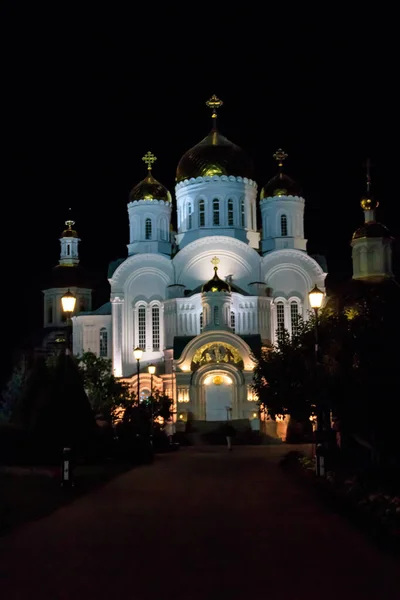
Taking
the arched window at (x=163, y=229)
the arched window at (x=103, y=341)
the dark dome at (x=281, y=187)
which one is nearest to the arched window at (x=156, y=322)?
the arched window at (x=103, y=341)

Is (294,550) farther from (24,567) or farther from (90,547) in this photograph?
(24,567)

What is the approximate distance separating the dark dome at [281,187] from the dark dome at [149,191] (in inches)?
247

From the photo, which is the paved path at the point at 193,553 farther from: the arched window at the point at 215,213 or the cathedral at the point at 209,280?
the arched window at the point at 215,213

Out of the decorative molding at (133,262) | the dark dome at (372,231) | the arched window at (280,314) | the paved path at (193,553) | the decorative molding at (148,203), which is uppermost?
the decorative molding at (148,203)

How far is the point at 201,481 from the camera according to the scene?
22109 mm

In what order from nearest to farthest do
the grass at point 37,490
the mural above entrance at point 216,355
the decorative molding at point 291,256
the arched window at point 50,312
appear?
1. the grass at point 37,490
2. the mural above entrance at point 216,355
3. the decorative molding at point 291,256
4. the arched window at point 50,312

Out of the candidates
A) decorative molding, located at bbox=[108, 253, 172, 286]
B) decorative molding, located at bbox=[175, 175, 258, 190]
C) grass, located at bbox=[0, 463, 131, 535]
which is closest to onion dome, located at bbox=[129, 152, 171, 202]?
decorative molding, located at bbox=[175, 175, 258, 190]

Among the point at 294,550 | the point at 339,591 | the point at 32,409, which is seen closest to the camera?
the point at 339,591

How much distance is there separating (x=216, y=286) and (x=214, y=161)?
9.92 meters

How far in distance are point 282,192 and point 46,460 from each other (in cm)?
3875

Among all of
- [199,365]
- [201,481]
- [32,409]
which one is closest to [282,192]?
[199,365]

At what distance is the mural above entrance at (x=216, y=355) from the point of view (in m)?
55.4

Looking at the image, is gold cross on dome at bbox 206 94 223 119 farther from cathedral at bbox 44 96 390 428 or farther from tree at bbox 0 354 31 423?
tree at bbox 0 354 31 423

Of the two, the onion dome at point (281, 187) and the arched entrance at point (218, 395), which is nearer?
the arched entrance at point (218, 395)
